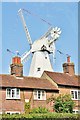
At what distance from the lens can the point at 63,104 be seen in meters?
38.0

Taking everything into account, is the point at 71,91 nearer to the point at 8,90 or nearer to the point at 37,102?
the point at 37,102

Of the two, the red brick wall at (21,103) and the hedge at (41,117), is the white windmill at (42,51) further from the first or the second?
the hedge at (41,117)

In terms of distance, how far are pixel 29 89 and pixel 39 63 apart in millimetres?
17306

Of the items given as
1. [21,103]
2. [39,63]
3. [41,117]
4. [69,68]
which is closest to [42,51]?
[39,63]

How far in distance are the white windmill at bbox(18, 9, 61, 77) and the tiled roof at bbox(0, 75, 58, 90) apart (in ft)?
38.1

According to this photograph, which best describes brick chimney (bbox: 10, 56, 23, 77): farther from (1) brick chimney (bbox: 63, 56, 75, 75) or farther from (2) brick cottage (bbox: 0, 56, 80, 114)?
(1) brick chimney (bbox: 63, 56, 75, 75)

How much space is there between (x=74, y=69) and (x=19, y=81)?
11.0 meters

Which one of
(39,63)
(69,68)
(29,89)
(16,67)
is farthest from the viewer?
(39,63)

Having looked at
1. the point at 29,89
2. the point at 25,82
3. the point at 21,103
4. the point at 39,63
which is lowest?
the point at 21,103

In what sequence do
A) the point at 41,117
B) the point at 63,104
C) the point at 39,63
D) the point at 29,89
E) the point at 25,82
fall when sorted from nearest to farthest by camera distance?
the point at 41,117
the point at 63,104
the point at 29,89
the point at 25,82
the point at 39,63

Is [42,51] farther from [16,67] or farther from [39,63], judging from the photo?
[16,67]

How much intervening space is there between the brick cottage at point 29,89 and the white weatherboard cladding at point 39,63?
31.7 feet

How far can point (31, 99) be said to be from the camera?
39.2m

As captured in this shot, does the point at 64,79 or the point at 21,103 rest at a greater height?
the point at 64,79
